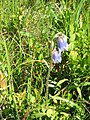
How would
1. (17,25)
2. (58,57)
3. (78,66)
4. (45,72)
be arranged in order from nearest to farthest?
1. (58,57)
2. (78,66)
3. (45,72)
4. (17,25)

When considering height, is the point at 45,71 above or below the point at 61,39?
below

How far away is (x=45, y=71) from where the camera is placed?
2.05 metres

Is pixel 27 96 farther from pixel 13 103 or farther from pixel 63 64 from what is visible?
pixel 63 64

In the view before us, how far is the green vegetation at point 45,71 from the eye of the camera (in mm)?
1834

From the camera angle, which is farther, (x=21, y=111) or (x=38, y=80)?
(x=38, y=80)

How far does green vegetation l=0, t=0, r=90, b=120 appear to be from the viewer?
1.83 m

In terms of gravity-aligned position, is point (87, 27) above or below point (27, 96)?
above

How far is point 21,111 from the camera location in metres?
1.87

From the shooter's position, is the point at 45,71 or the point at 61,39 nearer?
the point at 61,39

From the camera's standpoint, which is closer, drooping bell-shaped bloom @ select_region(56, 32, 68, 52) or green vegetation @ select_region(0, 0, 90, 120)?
drooping bell-shaped bloom @ select_region(56, 32, 68, 52)

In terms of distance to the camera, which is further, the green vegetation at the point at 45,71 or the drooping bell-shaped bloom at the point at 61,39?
the green vegetation at the point at 45,71

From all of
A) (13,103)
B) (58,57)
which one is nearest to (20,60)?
(13,103)

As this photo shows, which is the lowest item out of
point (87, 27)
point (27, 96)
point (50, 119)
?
point (50, 119)

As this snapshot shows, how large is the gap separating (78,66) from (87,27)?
342 mm
